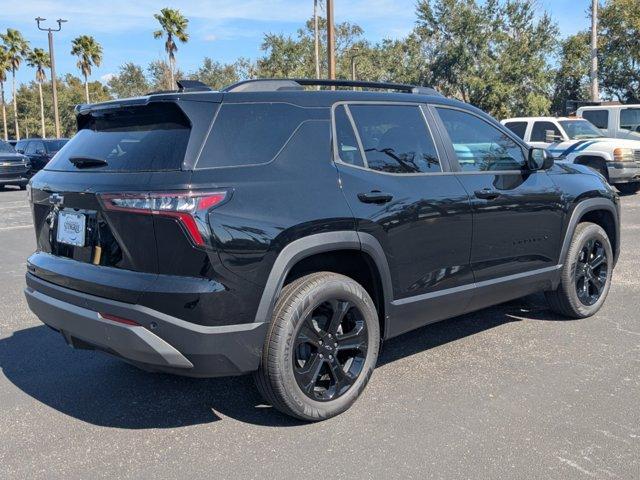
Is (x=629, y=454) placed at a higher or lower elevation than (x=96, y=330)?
lower

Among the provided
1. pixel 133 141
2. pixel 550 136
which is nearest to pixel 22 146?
pixel 550 136

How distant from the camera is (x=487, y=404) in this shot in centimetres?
364

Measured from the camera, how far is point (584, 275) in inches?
208

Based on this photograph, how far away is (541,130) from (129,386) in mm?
12732

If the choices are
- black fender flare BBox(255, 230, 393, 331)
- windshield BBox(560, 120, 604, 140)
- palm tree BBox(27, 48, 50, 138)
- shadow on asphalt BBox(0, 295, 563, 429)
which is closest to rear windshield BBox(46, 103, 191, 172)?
black fender flare BBox(255, 230, 393, 331)

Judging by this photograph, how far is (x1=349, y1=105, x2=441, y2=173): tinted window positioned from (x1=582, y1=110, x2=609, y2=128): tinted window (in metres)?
13.6

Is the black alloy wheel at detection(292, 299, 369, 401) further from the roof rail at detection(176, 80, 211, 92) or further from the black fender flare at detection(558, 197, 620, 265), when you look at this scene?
the black fender flare at detection(558, 197, 620, 265)

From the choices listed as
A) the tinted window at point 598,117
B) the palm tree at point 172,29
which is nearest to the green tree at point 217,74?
the palm tree at point 172,29

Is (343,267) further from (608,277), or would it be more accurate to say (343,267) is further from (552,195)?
(608,277)

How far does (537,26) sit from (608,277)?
3245 centimetres

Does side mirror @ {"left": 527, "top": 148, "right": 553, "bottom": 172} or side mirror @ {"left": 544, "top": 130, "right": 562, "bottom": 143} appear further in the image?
side mirror @ {"left": 544, "top": 130, "right": 562, "bottom": 143}

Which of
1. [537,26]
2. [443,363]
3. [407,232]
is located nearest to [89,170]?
[407,232]

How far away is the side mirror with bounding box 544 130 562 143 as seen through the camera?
13.5 meters

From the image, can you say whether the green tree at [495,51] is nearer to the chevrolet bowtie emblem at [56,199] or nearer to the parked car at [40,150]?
the parked car at [40,150]
